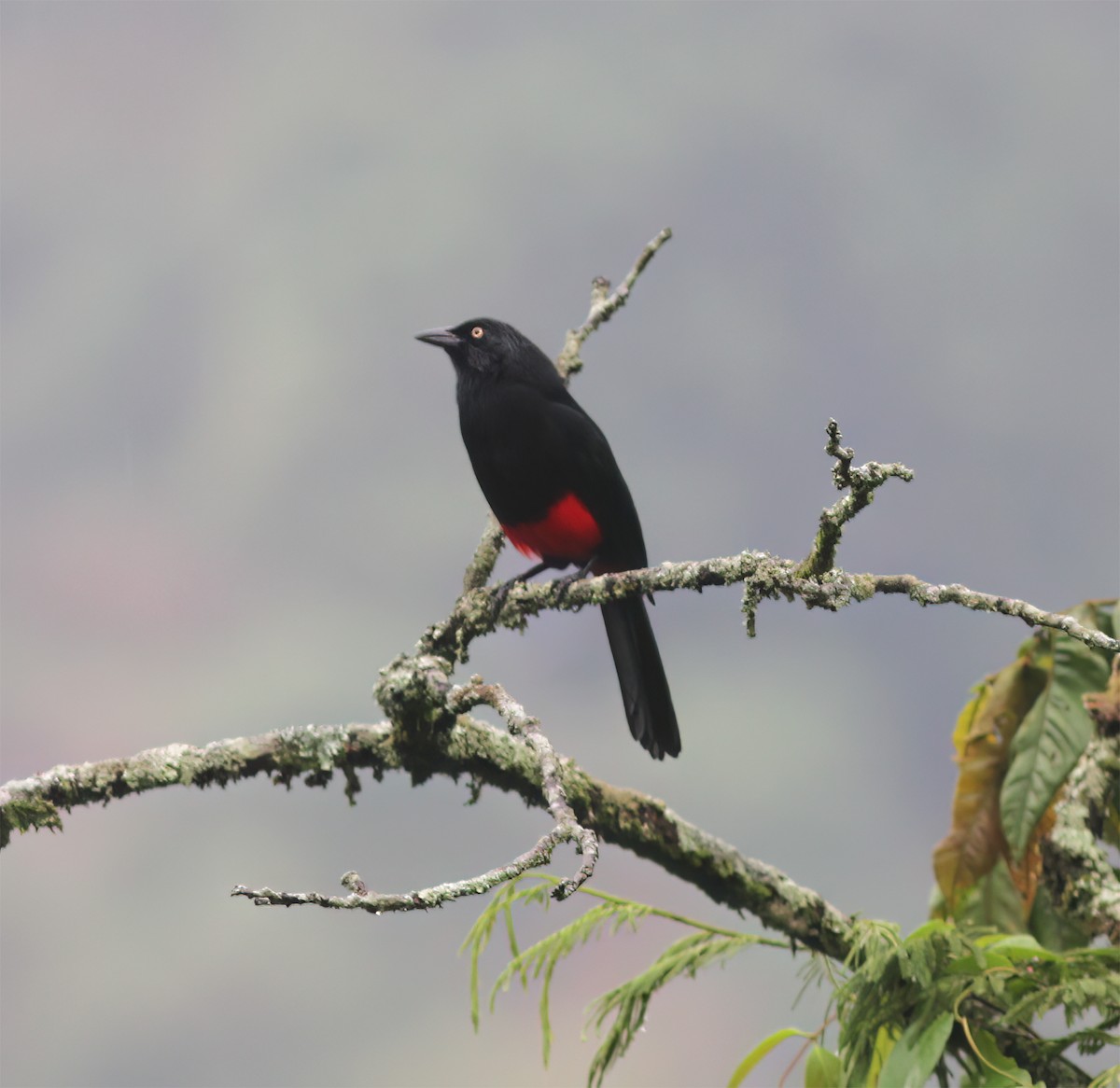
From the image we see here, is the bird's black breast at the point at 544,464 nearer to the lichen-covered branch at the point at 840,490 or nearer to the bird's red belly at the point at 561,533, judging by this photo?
the bird's red belly at the point at 561,533

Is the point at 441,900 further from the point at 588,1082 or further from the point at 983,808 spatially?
the point at 983,808

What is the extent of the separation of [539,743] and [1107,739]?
6.27 feet

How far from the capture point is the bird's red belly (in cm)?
427

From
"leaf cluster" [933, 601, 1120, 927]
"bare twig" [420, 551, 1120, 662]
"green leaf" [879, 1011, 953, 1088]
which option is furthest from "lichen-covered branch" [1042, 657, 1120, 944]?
"bare twig" [420, 551, 1120, 662]

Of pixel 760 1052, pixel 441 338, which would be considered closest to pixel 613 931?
pixel 760 1052

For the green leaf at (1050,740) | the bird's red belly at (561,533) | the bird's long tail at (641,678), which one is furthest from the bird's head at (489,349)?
the green leaf at (1050,740)

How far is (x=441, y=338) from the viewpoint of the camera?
4879 millimetres

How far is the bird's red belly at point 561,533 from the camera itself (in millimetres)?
4266

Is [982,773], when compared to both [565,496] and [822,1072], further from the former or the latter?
[565,496]

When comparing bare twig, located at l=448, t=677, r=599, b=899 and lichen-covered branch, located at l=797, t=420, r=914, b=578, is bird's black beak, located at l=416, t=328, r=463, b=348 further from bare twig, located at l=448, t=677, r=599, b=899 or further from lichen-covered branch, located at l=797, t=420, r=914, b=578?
lichen-covered branch, located at l=797, t=420, r=914, b=578

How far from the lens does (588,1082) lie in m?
3.17

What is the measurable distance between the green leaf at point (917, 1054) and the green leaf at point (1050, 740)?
1.96 feet

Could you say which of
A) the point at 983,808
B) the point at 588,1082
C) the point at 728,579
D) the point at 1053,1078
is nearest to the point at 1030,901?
the point at 983,808

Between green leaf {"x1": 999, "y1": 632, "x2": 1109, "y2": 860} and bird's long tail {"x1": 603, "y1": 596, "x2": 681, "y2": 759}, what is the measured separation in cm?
104
